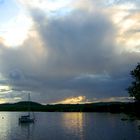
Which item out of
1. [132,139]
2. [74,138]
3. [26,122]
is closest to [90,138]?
[74,138]

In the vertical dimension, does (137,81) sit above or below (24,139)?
above

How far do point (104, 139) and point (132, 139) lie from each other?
8446mm

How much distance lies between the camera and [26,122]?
19438cm

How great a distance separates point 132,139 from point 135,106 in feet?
148

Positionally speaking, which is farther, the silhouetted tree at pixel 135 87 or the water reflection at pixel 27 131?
the water reflection at pixel 27 131

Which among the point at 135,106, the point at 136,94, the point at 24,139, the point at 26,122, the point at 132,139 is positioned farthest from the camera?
the point at 26,122

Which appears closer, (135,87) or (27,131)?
(135,87)

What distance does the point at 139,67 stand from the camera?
2331 inches

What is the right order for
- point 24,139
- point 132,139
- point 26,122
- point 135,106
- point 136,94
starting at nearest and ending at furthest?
point 136,94, point 135,106, point 132,139, point 24,139, point 26,122

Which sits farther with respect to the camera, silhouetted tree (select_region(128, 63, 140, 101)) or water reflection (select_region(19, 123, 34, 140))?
water reflection (select_region(19, 123, 34, 140))

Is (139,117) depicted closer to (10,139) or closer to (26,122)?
(10,139)

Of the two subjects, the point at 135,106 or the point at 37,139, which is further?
the point at 37,139

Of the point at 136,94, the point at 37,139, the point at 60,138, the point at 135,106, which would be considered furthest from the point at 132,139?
the point at 136,94

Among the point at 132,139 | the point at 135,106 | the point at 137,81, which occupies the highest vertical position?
the point at 137,81
